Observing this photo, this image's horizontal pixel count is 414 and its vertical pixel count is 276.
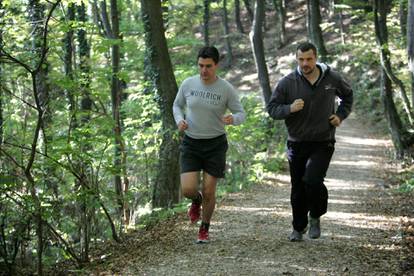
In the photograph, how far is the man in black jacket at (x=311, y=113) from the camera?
5551 millimetres

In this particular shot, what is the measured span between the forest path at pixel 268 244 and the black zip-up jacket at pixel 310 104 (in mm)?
1343

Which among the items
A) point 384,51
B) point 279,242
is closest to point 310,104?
point 279,242

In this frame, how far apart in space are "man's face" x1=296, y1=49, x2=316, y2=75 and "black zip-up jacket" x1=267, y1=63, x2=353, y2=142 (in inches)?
5.7

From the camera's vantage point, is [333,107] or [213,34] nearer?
[333,107]

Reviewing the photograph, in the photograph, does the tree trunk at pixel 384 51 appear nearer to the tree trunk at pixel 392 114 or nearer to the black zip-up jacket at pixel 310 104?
the tree trunk at pixel 392 114

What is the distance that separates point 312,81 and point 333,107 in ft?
1.24

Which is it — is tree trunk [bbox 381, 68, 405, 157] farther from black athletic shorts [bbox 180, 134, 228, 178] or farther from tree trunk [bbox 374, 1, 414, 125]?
black athletic shorts [bbox 180, 134, 228, 178]

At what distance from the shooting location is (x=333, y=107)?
5.67 meters

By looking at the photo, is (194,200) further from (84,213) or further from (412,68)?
(412,68)

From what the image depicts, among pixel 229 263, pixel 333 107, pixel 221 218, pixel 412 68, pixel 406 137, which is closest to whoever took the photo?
pixel 229 263

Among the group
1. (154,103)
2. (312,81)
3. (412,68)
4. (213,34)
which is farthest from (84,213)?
(213,34)

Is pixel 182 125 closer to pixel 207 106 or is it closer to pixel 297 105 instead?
pixel 207 106

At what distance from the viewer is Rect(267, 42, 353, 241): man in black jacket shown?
5551 mm

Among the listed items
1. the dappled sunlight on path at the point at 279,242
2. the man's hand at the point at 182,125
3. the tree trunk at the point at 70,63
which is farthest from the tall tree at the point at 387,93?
the man's hand at the point at 182,125
